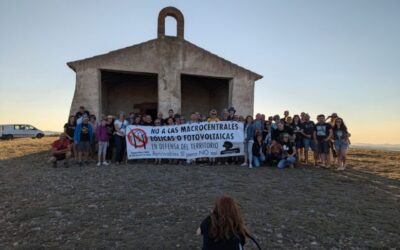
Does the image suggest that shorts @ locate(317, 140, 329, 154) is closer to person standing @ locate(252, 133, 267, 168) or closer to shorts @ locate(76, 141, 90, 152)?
person standing @ locate(252, 133, 267, 168)

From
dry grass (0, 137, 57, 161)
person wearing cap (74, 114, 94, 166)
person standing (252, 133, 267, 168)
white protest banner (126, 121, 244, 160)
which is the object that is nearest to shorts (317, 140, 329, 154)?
person standing (252, 133, 267, 168)

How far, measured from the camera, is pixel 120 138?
12.1 meters

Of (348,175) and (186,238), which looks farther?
(348,175)

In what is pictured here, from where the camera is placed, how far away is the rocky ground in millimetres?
5461

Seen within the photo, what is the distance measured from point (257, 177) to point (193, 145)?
3.05 metres

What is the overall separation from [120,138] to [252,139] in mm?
4676

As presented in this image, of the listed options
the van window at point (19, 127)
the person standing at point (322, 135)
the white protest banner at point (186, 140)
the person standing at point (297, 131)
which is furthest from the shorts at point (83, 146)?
the van window at point (19, 127)

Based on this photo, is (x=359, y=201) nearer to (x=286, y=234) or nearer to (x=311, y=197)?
(x=311, y=197)

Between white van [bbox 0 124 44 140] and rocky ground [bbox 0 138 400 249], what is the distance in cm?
2739

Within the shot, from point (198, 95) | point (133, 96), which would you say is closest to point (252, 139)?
point (198, 95)

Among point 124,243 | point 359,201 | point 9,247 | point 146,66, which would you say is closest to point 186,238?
point 124,243

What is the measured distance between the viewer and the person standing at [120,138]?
11992mm

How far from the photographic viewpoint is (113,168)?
10859mm

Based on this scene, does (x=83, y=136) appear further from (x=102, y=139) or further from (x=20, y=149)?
(x=20, y=149)
